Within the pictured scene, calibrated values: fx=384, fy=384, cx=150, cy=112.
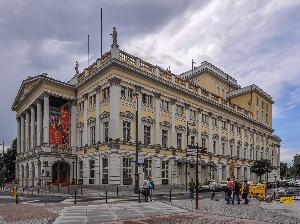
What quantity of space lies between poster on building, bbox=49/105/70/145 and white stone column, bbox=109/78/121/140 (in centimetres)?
1029

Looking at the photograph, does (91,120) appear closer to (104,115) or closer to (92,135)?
(92,135)

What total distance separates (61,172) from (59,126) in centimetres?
656

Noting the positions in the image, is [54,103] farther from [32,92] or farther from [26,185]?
[26,185]

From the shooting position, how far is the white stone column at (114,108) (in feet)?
136

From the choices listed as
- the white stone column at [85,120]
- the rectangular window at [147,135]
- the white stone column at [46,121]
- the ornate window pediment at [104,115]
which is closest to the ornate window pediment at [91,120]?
the white stone column at [85,120]

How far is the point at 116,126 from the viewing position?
4162 centimetres

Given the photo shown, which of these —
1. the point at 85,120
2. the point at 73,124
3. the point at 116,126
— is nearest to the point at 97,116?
the point at 85,120

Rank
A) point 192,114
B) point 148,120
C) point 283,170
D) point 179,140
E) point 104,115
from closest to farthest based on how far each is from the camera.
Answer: point 104,115
point 148,120
point 179,140
point 192,114
point 283,170

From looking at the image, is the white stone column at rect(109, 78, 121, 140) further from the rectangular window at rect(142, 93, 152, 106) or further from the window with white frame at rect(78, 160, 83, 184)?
the window with white frame at rect(78, 160, 83, 184)

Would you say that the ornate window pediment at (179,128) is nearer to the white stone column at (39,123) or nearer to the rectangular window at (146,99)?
the rectangular window at (146,99)

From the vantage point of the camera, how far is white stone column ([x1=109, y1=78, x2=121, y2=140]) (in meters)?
41.5

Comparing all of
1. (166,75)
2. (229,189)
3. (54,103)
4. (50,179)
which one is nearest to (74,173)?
(50,179)

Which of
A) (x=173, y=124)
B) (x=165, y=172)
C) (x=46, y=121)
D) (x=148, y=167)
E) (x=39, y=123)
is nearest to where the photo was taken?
(x=148, y=167)

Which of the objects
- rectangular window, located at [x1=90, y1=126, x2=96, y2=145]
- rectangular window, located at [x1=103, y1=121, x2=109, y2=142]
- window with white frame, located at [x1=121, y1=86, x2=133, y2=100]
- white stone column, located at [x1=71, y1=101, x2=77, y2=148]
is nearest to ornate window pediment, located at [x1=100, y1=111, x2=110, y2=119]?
rectangular window, located at [x1=103, y1=121, x2=109, y2=142]
